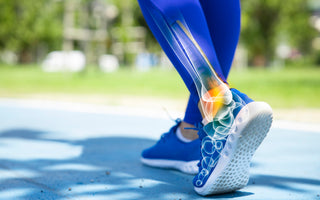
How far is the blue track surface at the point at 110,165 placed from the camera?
1.40m

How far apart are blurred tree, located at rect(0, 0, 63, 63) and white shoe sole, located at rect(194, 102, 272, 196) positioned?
31.0m

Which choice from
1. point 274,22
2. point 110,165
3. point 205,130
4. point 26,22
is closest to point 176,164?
point 110,165

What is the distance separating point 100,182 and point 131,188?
14 centimetres

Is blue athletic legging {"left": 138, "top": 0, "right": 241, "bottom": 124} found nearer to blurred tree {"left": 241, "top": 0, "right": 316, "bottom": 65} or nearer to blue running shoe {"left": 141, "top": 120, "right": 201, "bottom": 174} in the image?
blue running shoe {"left": 141, "top": 120, "right": 201, "bottom": 174}

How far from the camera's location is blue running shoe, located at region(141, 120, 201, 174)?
1.65 m

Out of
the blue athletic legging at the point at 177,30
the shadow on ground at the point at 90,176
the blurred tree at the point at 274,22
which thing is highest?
the blurred tree at the point at 274,22

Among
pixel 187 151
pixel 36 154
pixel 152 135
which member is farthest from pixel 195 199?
pixel 152 135

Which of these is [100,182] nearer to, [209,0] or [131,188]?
[131,188]

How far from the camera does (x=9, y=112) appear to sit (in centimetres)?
386

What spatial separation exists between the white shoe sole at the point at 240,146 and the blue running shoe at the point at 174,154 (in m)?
0.34

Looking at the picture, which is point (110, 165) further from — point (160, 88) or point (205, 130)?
point (160, 88)

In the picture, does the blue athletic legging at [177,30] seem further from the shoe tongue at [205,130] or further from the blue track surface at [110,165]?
the blue track surface at [110,165]

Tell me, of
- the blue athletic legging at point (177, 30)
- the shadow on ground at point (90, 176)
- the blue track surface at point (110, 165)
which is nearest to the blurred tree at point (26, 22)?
the blue track surface at point (110, 165)

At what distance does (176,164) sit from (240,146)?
1.78 ft
